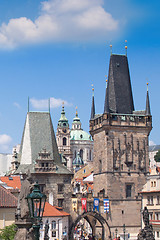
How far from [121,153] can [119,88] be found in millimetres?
9217

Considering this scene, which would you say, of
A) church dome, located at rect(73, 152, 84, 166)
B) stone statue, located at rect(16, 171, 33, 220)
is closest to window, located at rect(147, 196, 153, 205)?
stone statue, located at rect(16, 171, 33, 220)

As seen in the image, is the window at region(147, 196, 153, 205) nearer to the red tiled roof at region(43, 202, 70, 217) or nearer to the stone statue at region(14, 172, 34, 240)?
the red tiled roof at region(43, 202, 70, 217)

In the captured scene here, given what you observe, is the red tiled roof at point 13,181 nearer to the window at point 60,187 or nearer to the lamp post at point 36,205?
the window at point 60,187

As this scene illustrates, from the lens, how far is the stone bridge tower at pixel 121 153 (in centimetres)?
6272

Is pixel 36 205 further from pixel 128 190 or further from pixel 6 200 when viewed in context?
pixel 128 190

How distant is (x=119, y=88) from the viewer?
220 feet

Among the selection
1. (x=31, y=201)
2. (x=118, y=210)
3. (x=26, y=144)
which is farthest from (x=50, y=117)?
(x=31, y=201)

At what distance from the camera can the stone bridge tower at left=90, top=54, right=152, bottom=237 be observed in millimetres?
62719

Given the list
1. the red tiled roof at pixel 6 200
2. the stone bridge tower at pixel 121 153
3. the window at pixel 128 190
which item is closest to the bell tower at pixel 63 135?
the stone bridge tower at pixel 121 153

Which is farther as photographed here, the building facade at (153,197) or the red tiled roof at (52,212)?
the red tiled roof at (52,212)

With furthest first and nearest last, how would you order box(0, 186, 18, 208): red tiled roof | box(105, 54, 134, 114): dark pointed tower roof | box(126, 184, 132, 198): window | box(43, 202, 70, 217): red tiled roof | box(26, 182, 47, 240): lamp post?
box(105, 54, 134, 114): dark pointed tower roof < box(126, 184, 132, 198): window < box(43, 202, 70, 217): red tiled roof < box(0, 186, 18, 208): red tiled roof < box(26, 182, 47, 240): lamp post

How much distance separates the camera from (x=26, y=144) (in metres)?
67.2

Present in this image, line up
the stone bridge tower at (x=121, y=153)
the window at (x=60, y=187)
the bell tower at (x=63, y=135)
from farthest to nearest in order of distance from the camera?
the bell tower at (x=63, y=135), the window at (x=60, y=187), the stone bridge tower at (x=121, y=153)

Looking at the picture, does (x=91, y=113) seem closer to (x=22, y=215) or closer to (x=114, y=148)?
(x=114, y=148)
